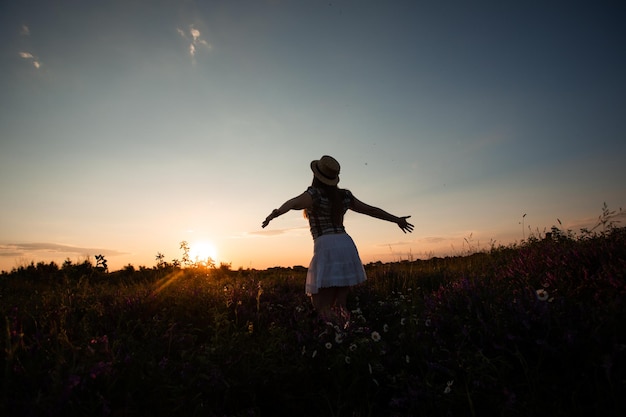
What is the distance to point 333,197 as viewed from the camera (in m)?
5.20

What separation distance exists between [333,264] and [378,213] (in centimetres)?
138

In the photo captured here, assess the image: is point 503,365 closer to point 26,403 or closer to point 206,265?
point 26,403

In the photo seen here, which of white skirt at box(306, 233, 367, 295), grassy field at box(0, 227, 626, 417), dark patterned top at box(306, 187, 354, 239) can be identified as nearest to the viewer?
grassy field at box(0, 227, 626, 417)

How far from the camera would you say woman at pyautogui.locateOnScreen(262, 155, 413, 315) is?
16.2 ft

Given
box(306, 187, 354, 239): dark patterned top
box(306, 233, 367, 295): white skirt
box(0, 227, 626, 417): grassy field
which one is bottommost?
box(0, 227, 626, 417): grassy field

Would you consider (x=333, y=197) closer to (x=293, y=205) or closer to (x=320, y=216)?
(x=320, y=216)

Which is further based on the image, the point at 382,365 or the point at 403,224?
the point at 403,224

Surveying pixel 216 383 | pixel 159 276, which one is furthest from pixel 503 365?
pixel 159 276

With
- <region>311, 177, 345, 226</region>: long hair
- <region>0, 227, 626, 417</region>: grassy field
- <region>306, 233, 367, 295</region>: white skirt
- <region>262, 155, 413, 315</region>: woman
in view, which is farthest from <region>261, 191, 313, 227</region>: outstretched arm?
<region>0, 227, 626, 417</region>: grassy field

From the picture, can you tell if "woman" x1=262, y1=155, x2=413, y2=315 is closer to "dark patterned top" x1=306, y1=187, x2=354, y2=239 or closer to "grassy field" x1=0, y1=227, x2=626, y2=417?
"dark patterned top" x1=306, y1=187, x2=354, y2=239

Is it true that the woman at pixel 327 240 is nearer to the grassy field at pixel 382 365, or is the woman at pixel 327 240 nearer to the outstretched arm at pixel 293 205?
the outstretched arm at pixel 293 205

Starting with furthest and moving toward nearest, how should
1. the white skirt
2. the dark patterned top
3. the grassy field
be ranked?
the dark patterned top < the white skirt < the grassy field

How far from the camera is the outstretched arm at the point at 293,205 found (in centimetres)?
495

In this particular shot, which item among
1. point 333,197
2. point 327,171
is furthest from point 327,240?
point 327,171
